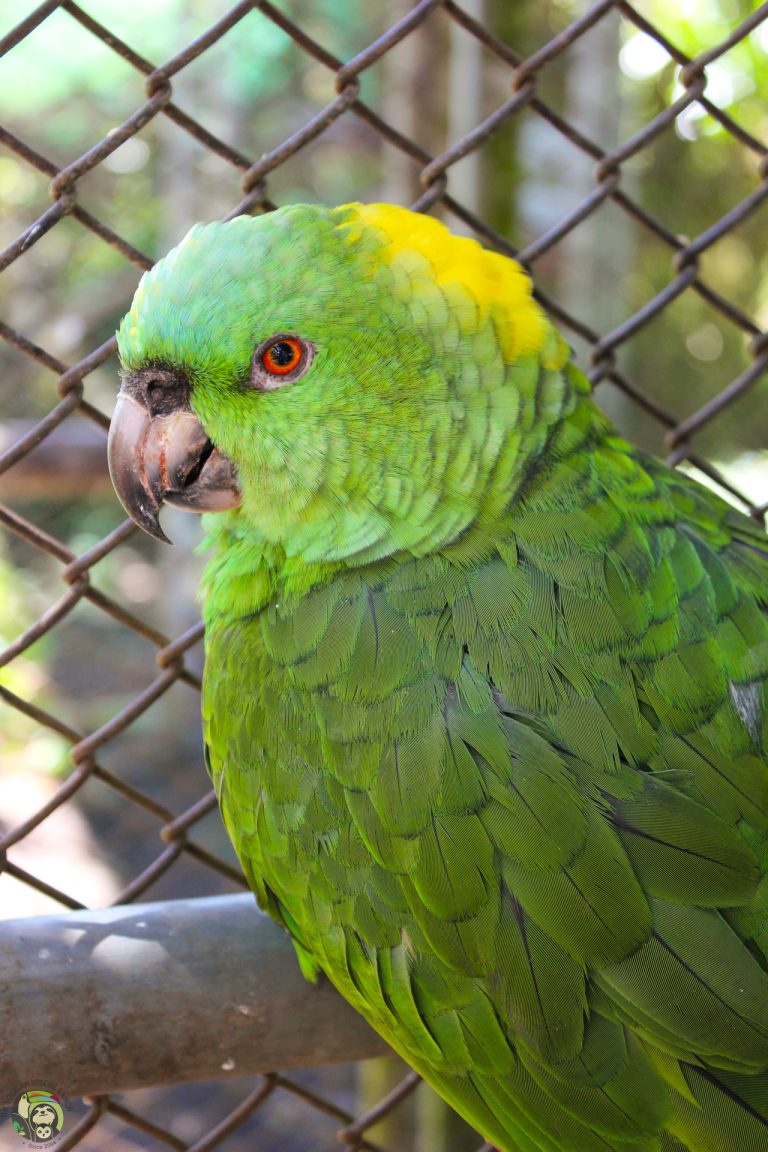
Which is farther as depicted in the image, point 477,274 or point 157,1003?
point 477,274

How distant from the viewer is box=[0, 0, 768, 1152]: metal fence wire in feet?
3.39

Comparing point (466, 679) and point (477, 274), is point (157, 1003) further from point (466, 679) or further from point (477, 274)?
point (477, 274)

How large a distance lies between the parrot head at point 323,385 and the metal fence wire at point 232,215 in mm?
99

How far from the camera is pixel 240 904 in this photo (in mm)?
1008

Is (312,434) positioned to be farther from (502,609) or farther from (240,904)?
(240,904)

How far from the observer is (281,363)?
0.96 metres

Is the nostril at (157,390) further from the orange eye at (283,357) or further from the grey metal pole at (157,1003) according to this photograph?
the grey metal pole at (157,1003)

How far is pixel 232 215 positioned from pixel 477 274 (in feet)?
0.87

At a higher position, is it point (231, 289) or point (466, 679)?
point (231, 289)

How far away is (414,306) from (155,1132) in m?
0.91

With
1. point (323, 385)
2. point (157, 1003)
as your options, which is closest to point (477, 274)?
point (323, 385)

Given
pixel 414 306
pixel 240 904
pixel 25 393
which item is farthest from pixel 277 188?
pixel 240 904

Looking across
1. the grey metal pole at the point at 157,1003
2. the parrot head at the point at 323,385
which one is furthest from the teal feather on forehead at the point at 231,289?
the grey metal pole at the point at 157,1003

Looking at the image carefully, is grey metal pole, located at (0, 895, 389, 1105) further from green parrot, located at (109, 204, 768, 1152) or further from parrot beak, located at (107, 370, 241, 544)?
parrot beak, located at (107, 370, 241, 544)
